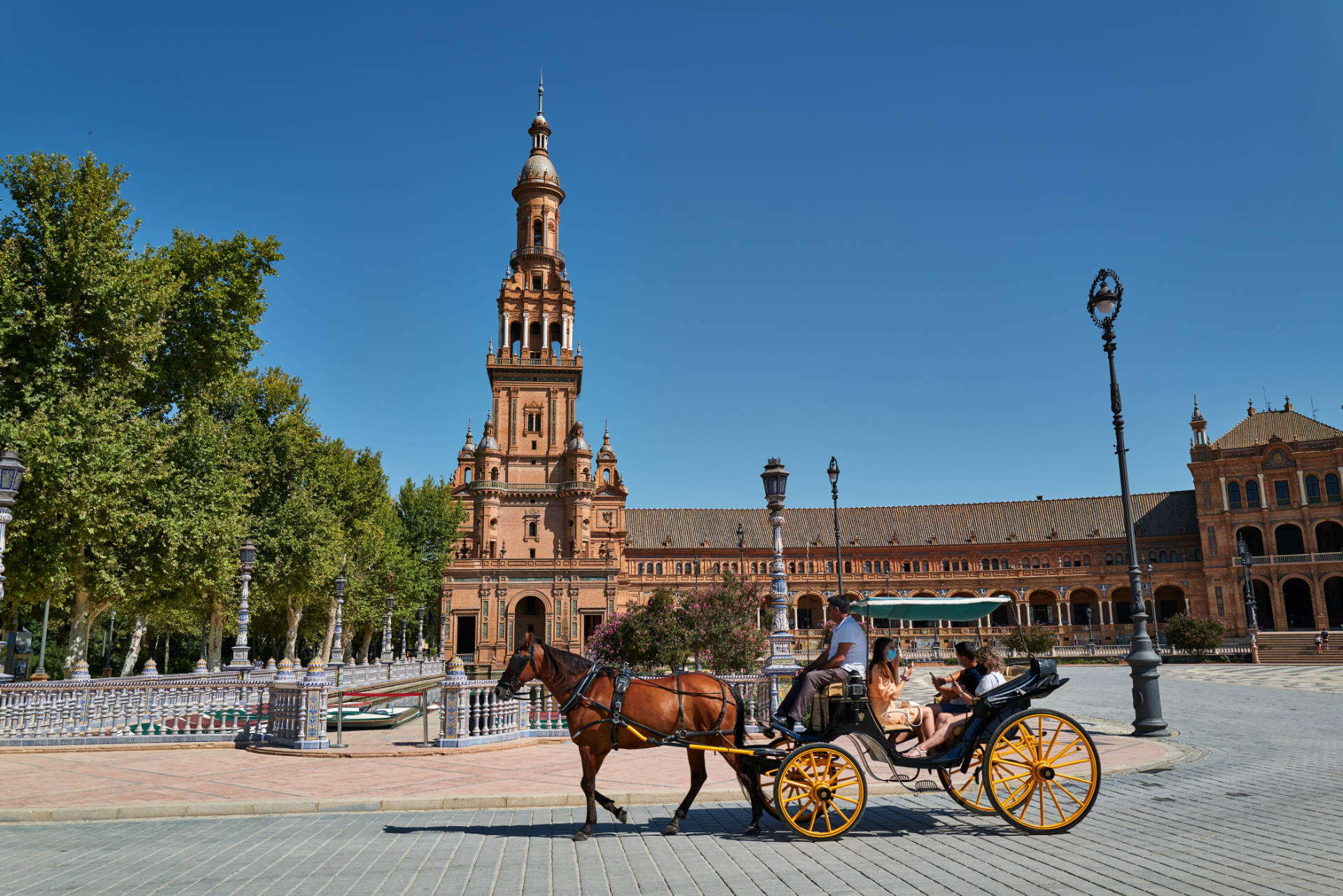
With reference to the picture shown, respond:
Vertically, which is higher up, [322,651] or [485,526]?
[485,526]

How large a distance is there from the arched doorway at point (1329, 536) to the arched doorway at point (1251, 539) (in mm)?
3851

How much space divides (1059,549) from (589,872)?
270ft

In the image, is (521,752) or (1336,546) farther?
(1336,546)

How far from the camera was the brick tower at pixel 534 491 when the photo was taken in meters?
63.1

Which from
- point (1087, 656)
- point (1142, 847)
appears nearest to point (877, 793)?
point (1142, 847)

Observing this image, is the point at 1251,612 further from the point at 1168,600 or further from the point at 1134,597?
the point at 1134,597

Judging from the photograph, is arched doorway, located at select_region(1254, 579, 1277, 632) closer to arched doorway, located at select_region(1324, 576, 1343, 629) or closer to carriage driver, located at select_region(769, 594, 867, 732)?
arched doorway, located at select_region(1324, 576, 1343, 629)

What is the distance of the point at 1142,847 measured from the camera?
6.59 meters

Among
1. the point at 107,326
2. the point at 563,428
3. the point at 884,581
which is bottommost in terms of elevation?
the point at 884,581

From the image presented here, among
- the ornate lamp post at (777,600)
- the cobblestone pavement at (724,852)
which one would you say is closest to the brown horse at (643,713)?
the cobblestone pavement at (724,852)

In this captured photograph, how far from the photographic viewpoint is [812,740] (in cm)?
761

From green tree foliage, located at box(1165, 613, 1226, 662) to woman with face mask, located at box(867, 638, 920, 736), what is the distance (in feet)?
146

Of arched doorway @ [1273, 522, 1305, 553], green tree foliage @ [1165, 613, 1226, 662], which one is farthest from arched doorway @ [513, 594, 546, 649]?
arched doorway @ [1273, 522, 1305, 553]

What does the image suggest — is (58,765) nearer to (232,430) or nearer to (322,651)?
(232,430)
